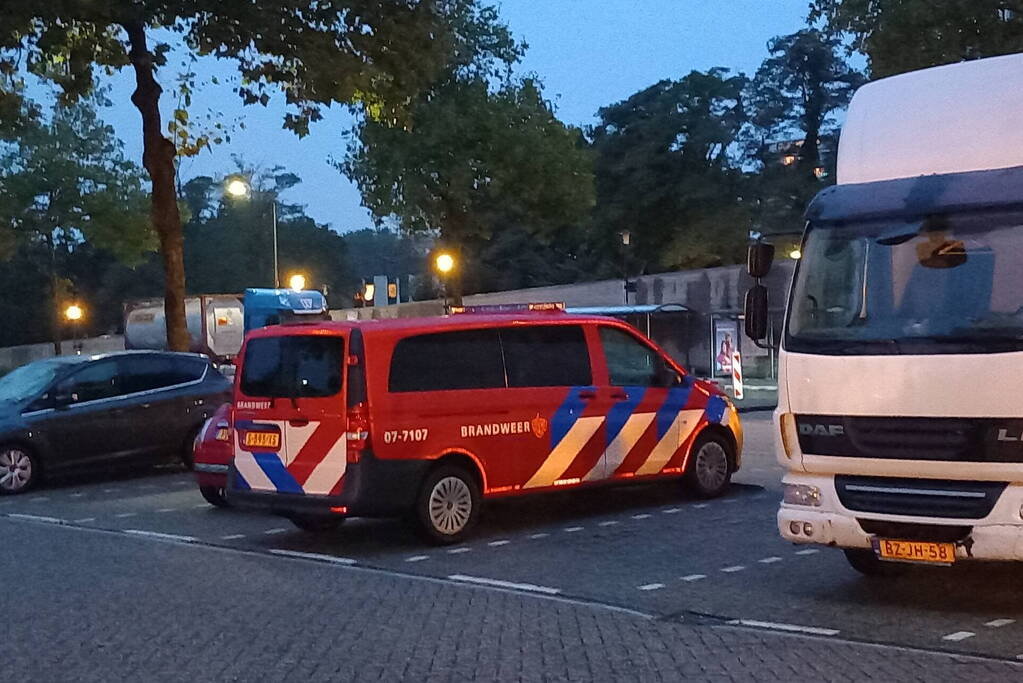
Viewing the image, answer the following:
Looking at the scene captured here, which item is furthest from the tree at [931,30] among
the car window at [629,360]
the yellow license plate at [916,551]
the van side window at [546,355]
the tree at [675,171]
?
the tree at [675,171]

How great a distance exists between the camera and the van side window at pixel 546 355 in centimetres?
1270

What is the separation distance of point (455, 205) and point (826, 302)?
3356cm

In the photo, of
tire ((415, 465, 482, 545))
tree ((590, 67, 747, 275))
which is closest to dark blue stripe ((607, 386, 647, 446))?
tire ((415, 465, 482, 545))

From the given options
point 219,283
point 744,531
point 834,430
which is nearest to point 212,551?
point 744,531

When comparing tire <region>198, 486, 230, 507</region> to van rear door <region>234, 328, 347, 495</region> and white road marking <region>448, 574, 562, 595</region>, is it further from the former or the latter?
white road marking <region>448, 574, 562, 595</region>

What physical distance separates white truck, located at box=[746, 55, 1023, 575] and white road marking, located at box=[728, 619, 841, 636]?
69cm

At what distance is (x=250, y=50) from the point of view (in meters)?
22.2

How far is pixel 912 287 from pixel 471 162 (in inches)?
1304

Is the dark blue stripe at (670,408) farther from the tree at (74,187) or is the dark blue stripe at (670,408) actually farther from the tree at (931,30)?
the tree at (74,187)

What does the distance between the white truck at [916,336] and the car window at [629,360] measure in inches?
168

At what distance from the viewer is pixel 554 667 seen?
754 centimetres

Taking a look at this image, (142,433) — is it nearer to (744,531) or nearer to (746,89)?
(744,531)

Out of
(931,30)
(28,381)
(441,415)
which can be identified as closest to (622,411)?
(441,415)

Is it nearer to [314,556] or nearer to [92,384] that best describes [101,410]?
[92,384]
